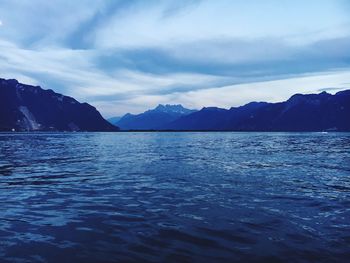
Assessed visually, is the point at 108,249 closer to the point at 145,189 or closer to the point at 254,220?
the point at 254,220

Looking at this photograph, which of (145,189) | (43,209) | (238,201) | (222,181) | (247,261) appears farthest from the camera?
(222,181)

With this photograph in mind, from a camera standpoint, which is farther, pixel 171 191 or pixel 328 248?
pixel 171 191

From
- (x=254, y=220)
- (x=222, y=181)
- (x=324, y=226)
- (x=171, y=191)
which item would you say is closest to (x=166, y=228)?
(x=254, y=220)

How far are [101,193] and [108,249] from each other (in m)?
11.0

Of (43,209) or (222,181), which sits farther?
(222,181)

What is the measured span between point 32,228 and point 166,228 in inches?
235

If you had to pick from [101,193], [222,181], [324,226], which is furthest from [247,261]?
[222,181]

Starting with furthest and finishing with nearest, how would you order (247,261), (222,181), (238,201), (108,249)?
(222,181) → (238,201) → (108,249) → (247,261)

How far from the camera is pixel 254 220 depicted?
1688 cm

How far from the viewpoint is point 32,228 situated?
15.3 meters

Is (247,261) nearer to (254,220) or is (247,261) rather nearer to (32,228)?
(254,220)

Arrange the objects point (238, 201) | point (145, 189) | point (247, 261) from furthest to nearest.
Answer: point (145, 189)
point (238, 201)
point (247, 261)

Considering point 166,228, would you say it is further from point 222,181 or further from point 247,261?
point 222,181

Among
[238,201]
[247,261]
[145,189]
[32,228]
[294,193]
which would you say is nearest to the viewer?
[247,261]
